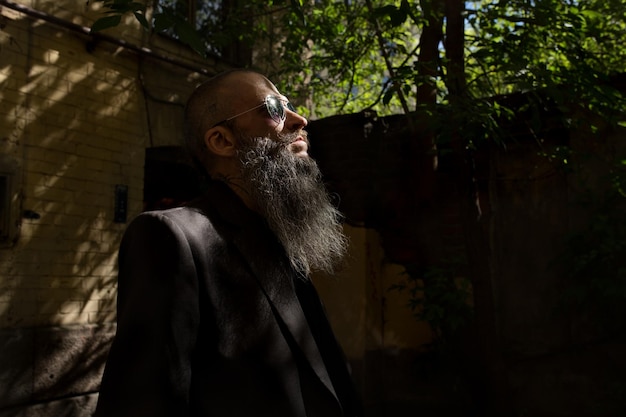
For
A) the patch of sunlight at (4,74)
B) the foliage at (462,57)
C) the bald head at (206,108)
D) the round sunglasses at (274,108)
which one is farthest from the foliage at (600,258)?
the patch of sunlight at (4,74)

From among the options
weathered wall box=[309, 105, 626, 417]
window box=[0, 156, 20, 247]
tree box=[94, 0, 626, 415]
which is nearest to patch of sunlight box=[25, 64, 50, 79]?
window box=[0, 156, 20, 247]

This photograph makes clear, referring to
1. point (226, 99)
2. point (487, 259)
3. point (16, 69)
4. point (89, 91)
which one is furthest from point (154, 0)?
point (226, 99)

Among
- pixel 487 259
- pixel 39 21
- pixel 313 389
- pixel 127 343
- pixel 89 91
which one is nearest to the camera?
pixel 127 343

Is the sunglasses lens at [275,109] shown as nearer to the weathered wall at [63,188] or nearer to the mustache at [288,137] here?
the mustache at [288,137]

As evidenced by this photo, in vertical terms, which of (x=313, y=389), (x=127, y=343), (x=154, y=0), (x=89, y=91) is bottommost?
(x=313, y=389)

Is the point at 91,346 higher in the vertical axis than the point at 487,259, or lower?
lower

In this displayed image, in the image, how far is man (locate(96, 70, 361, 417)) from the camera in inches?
60.2

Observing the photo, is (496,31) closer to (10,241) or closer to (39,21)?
(39,21)

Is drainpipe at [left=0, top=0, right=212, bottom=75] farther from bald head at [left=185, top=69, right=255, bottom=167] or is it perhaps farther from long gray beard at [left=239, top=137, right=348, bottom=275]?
long gray beard at [left=239, top=137, right=348, bottom=275]

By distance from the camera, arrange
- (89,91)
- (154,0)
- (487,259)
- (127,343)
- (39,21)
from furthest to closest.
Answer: (154,0)
(89,91)
(39,21)
(487,259)
(127,343)

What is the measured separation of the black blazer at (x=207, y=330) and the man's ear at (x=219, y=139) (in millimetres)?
259

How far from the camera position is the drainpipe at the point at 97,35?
5.46 m

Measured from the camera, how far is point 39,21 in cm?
566

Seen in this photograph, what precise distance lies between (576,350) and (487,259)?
1.07 metres
